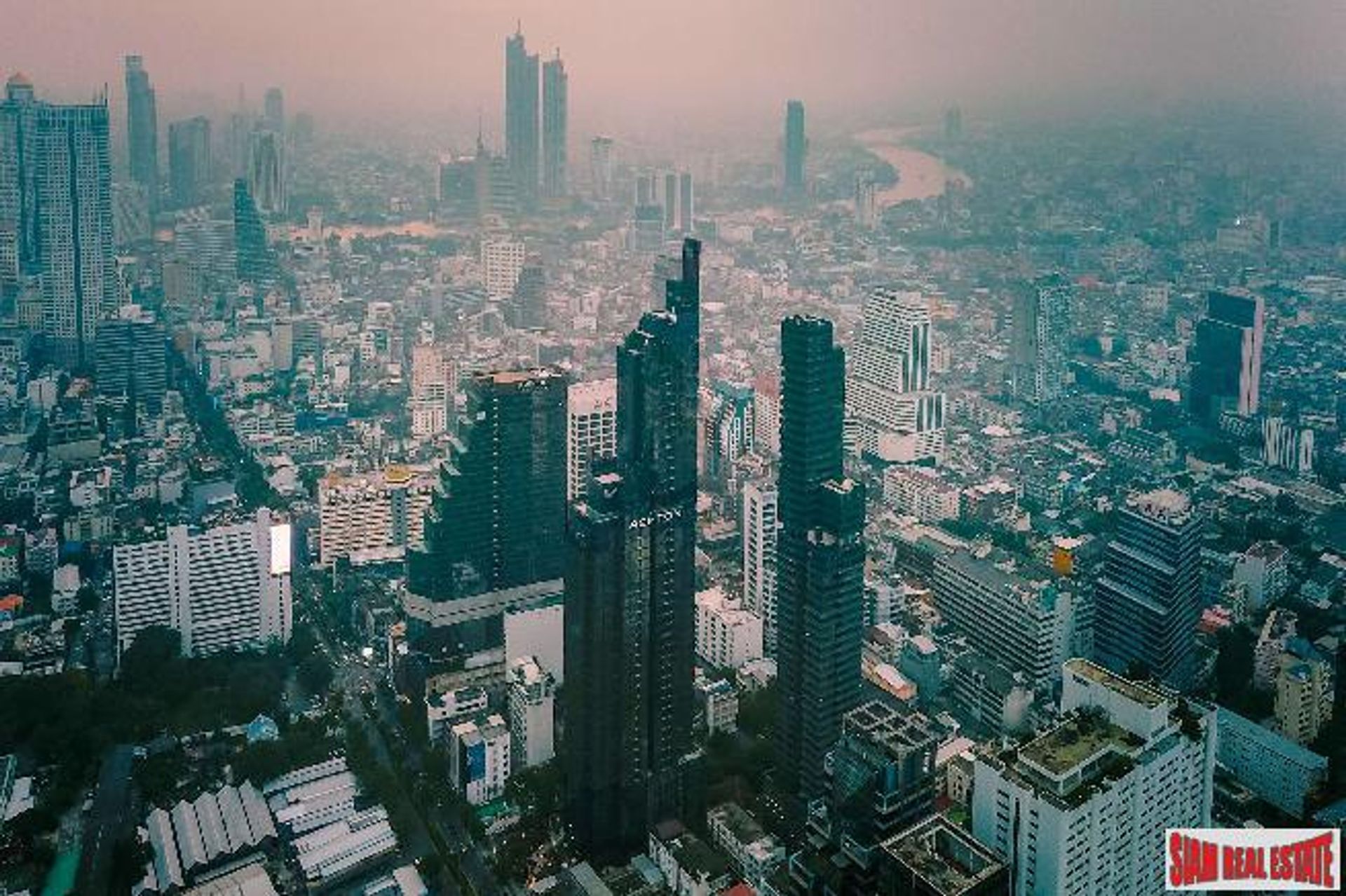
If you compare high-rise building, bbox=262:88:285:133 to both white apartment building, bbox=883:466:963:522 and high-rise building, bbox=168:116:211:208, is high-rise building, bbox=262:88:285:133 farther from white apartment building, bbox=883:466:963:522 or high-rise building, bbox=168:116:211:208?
white apartment building, bbox=883:466:963:522

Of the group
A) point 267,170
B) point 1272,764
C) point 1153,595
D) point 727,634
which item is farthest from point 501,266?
point 1272,764

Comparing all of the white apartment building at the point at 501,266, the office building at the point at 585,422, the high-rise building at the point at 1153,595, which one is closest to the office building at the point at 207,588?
the office building at the point at 585,422

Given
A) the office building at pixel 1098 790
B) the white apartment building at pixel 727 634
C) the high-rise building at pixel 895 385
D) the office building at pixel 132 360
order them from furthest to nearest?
the office building at pixel 132 360 < the high-rise building at pixel 895 385 < the white apartment building at pixel 727 634 < the office building at pixel 1098 790

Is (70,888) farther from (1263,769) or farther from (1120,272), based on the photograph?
(1120,272)

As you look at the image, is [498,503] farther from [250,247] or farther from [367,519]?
[250,247]

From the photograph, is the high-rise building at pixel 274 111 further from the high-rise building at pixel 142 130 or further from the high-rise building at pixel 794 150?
the high-rise building at pixel 794 150
